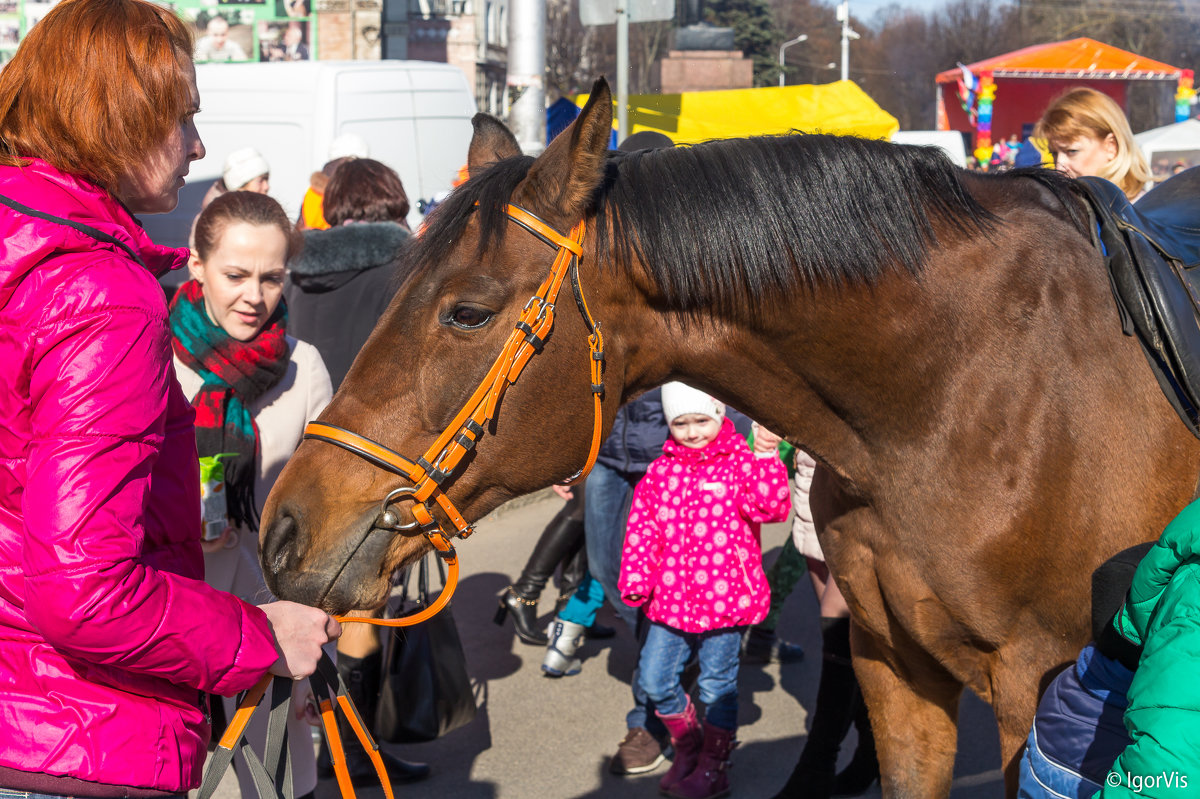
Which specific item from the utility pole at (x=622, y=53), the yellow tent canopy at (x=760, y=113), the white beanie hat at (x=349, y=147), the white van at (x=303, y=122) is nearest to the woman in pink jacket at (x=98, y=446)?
the white beanie hat at (x=349, y=147)

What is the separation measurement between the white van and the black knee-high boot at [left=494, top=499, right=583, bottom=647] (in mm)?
3429

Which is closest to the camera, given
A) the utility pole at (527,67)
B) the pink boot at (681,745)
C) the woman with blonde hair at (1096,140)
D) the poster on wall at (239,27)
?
the pink boot at (681,745)

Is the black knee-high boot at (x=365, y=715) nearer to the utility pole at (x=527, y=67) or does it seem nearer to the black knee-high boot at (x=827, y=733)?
the black knee-high boot at (x=827, y=733)

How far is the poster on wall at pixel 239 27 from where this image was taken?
24625mm

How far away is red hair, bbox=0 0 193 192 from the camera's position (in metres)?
1.57

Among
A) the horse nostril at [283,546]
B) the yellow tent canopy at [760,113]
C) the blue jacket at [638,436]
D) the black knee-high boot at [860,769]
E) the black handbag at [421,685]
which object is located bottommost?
the black knee-high boot at [860,769]

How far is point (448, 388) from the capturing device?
2043mm

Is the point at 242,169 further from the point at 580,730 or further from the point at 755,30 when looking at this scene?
the point at 755,30

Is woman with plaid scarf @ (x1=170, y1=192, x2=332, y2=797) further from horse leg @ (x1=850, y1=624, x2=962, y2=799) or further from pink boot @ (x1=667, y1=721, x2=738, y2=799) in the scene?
horse leg @ (x1=850, y1=624, x2=962, y2=799)

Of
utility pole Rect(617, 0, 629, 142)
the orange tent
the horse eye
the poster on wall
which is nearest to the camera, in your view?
the horse eye

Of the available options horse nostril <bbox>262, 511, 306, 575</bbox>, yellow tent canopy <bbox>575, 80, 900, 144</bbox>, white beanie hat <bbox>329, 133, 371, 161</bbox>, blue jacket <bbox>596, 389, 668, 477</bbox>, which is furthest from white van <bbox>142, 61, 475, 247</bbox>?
horse nostril <bbox>262, 511, 306, 575</bbox>

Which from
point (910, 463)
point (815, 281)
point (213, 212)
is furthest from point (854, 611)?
point (213, 212)

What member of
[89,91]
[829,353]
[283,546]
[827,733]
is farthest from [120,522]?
[827,733]

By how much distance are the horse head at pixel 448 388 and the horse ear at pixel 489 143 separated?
16.9 inches
